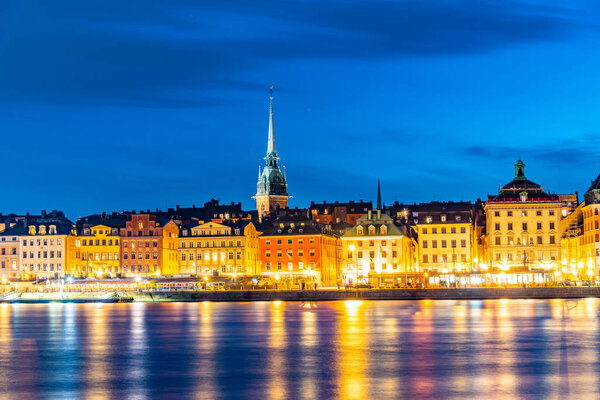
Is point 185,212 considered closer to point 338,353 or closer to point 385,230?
point 385,230

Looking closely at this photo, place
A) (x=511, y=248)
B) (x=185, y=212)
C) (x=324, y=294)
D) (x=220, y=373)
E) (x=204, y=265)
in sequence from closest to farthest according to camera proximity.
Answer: (x=220, y=373)
(x=324, y=294)
(x=511, y=248)
(x=204, y=265)
(x=185, y=212)

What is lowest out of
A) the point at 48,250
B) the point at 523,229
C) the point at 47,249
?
the point at 48,250

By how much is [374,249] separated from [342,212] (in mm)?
38158

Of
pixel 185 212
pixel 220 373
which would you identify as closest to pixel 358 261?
pixel 185 212

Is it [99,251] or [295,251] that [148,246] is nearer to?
[99,251]

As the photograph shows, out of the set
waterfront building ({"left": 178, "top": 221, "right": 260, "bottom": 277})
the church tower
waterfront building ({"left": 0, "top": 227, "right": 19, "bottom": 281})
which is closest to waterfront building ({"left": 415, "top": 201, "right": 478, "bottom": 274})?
waterfront building ({"left": 178, "top": 221, "right": 260, "bottom": 277})

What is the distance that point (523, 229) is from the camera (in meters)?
121

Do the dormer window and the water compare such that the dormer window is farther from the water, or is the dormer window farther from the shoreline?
the water

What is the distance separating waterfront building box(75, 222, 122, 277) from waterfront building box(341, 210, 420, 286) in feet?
103

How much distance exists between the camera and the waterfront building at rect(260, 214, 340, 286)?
12525cm

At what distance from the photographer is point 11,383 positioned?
34.8m

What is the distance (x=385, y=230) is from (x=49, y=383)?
88998 millimetres

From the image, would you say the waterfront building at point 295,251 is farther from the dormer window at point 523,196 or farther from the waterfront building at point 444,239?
the dormer window at point 523,196

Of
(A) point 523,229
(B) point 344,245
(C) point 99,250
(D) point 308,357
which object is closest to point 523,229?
(A) point 523,229
